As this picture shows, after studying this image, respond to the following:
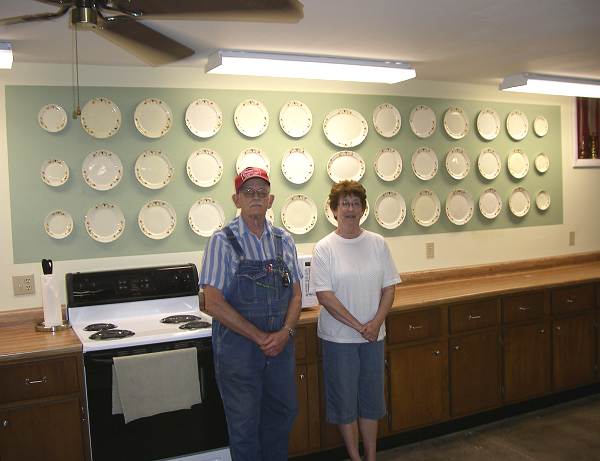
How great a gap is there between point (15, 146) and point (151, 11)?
177cm

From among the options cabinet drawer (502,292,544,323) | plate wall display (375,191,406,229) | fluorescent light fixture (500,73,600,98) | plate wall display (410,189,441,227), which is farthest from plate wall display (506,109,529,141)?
cabinet drawer (502,292,544,323)

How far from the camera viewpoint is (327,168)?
13.4 feet

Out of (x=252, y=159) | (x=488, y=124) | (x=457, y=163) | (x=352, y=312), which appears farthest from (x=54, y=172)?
(x=488, y=124)

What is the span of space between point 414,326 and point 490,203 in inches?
60.7

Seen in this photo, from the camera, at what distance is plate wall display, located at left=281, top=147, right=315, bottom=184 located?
3.95m

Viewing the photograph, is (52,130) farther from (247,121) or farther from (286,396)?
(286,396)

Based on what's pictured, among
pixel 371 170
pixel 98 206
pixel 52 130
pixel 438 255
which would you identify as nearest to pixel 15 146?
pixel 52 130

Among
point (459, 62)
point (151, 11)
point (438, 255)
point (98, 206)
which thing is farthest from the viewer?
point (438, 255)

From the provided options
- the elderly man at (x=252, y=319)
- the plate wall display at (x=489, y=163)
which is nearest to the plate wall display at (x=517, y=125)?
the plate wall display at (x=489, y=163)

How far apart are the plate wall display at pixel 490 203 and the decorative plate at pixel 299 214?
1443 millimetres

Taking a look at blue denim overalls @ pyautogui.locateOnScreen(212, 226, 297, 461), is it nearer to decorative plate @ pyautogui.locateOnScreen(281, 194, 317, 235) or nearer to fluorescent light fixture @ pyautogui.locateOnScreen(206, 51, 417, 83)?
fluorescent light fixture @ pyautogui.locateOnScreen(206, 51, 417, 83)

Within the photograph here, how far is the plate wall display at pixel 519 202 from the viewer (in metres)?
4.90

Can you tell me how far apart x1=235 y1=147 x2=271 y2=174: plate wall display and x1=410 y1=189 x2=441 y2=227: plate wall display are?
1.15 metres

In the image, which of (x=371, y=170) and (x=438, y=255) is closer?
(x=371, y=170)
